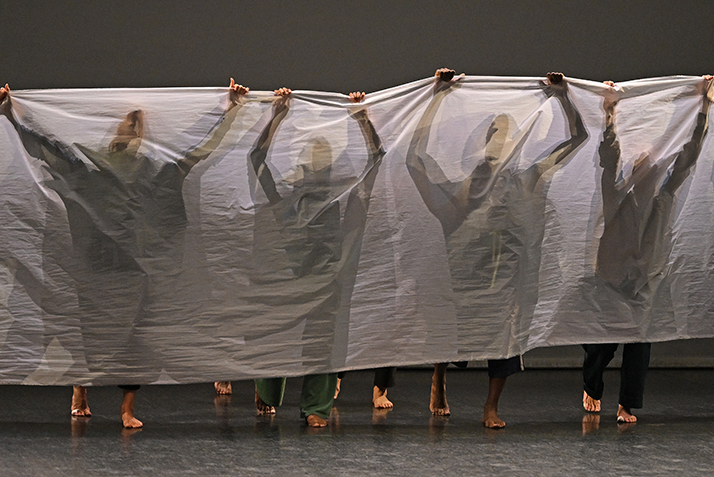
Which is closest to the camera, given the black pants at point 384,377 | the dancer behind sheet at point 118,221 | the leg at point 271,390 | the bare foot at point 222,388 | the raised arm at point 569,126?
the dancer behind sheet at point 118,221

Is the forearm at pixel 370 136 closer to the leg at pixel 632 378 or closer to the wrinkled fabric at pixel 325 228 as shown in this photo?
the wrinkled fabric at pixel 325 228

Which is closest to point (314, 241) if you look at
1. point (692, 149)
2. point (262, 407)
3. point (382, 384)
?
point (262, 407)

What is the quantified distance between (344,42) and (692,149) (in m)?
3.07

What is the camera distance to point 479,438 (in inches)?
139

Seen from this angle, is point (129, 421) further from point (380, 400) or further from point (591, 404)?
point (591, 404)

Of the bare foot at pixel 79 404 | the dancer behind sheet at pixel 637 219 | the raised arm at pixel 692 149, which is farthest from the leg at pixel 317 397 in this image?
the raised arm at pixel 692 149

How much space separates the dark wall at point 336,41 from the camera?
6039 millimetres

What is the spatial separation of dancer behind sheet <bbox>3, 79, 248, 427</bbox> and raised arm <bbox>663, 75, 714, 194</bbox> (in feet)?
6.89

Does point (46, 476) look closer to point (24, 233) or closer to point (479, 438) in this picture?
point (24, 233)

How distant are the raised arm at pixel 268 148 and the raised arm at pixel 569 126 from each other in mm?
1212

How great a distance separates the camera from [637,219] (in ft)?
12.7

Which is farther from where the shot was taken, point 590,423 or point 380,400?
point 380,400

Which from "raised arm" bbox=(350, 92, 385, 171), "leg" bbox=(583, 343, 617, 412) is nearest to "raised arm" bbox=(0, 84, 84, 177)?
"raised arm" bbox=(350, 92, 385, 171)

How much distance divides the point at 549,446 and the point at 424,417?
88cm
